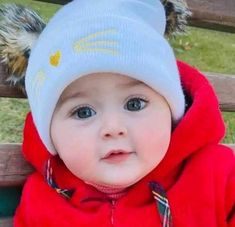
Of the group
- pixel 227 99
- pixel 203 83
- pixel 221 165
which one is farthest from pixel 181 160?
pixel 227 99

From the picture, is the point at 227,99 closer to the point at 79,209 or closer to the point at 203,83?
the point at 203,83

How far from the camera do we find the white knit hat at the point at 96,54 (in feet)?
5.19

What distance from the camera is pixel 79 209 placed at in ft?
5.71

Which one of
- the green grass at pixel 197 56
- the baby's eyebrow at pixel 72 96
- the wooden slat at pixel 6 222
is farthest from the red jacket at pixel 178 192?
the green grass at pixel 197 56

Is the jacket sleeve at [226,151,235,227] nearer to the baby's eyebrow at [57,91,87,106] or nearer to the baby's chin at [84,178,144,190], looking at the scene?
the baby's chin at [84,178,144,190]

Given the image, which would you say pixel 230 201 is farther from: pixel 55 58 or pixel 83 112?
pixel 55 58

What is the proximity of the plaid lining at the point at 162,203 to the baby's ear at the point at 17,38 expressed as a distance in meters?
0.44

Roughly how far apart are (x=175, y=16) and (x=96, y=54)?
43cm

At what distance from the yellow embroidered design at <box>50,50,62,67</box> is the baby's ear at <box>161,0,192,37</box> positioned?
0.42m

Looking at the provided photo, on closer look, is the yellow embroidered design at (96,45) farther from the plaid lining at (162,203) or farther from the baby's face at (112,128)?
the plaid lining at (162,203)

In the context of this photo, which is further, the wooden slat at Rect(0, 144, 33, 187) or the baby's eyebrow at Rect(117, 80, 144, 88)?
the wooden slat at Rect(0, 144, 33, 187)

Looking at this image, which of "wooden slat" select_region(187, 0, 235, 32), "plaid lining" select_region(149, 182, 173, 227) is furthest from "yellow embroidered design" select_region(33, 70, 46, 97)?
"wooden slat" select_region(187, 0, 235, 32)

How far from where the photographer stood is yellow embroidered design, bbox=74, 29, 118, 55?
1.59 m

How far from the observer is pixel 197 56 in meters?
4.31
